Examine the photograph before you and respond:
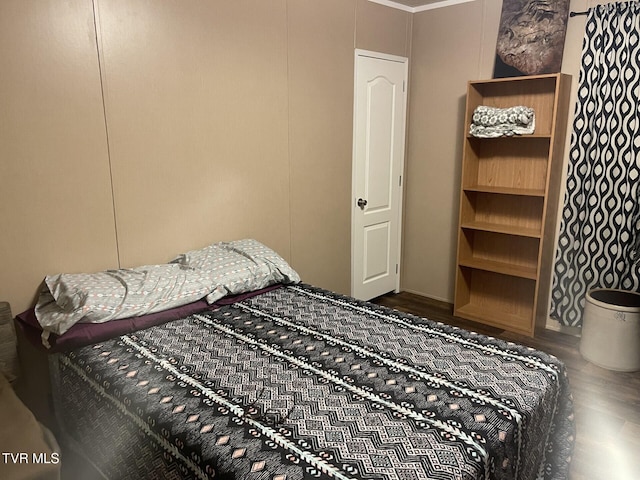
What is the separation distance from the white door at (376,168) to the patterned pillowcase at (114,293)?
177cm

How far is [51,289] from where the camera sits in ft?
7.37

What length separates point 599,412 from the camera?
2.65 meters

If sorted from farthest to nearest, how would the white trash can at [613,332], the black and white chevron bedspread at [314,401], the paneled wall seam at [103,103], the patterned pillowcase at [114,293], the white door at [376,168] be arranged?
the white door at [376,168], the white trash can at [613,332], the paneled wall seam at [103,103], the patterned pillowcase at [114,293], the black and white chevron bedspread at [314,401]

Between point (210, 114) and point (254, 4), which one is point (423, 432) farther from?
point (254, 4)

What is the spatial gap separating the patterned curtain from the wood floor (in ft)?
1.22

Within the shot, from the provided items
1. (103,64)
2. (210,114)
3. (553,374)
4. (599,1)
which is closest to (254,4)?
(210,114)

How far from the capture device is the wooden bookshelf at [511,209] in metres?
3.46

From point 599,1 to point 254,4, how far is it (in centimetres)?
231

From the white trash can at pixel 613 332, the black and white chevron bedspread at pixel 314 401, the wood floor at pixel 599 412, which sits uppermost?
the black and white chevron bedspread at pixel 314 401

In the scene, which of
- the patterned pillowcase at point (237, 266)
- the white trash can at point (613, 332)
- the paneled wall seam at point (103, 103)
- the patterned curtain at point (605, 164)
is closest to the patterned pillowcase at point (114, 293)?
the patterned pillowcase at point (237, 266)

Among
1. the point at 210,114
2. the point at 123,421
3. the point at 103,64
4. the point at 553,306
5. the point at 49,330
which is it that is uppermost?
the point at 103,64

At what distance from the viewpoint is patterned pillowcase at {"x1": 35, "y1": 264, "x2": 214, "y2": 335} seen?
6.88 ft

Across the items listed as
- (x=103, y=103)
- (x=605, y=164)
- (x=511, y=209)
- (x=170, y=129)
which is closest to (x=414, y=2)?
(x=511, y=209)

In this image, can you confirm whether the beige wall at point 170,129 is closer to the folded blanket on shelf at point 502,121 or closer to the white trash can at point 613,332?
the folded blanket on shelf at point 502,121
